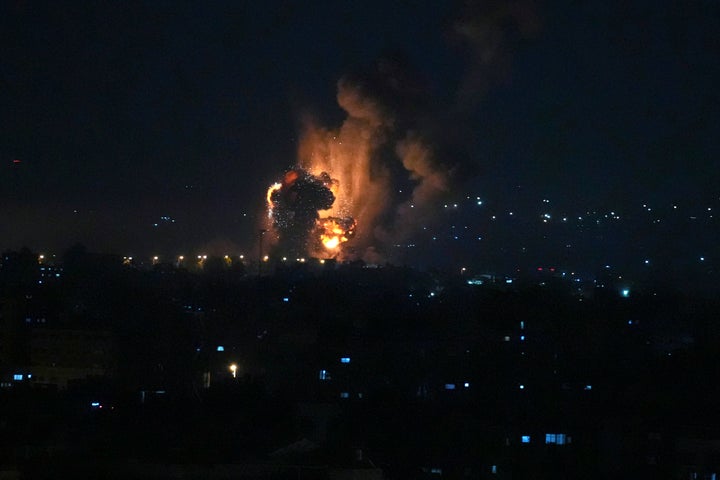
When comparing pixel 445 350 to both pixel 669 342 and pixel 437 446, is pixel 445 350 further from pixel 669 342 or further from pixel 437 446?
pixel 437 446

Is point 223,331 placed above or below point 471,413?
above

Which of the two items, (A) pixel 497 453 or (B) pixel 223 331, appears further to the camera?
(B) pixel 223 331

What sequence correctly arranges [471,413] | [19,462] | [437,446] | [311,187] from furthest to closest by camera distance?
[311,187]
[471,413]
[437,446]
[19,462]

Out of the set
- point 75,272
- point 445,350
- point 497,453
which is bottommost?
point 497,453

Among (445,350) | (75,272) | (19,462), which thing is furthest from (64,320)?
(19,462)

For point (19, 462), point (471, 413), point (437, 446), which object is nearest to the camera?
point (19, 462)

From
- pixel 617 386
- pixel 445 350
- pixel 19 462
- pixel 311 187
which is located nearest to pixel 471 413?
pixel 617 386
